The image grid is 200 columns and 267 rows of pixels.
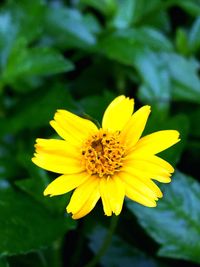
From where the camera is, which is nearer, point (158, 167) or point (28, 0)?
point (158, 167)

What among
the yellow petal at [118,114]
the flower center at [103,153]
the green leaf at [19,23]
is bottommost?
the flower center at [103,153]

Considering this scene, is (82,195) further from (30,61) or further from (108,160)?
(30,61)

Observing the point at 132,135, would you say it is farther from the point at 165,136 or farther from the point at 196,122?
the point at 196,122

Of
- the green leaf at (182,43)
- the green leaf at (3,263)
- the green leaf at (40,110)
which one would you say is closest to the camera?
the green leaf at (3,263)

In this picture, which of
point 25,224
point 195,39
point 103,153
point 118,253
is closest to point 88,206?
point 103,153

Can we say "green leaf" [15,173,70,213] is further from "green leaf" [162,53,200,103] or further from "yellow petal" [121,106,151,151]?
"green leaf" [162,53,200,103]

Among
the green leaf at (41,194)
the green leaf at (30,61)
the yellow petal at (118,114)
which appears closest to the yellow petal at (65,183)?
the yellow petal at (118,114)

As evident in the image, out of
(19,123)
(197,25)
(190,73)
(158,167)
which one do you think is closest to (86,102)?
(19,123)

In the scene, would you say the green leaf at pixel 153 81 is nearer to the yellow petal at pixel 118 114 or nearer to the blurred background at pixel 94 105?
the blurred background at pixel 94 105
